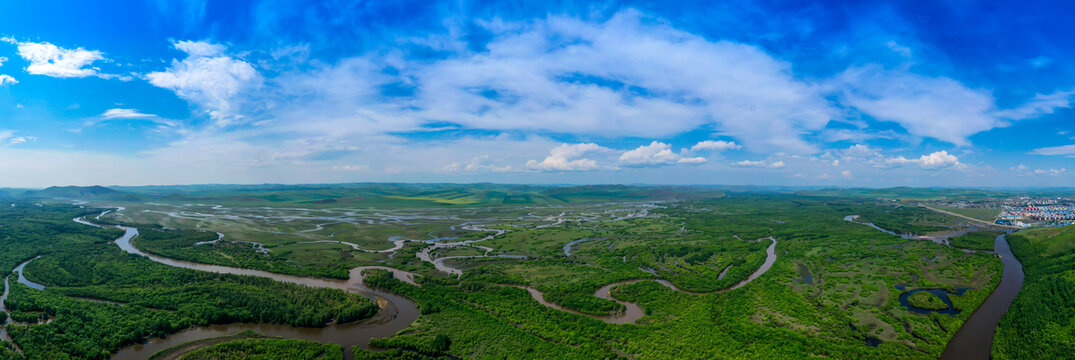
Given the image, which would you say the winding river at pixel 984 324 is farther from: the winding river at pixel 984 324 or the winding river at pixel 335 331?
the winding river at pixel 335 331

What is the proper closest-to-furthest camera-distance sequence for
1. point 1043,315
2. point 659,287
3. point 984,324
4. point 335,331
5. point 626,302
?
point 1043,315, point 335,331, point 984,324, point 626,302, point 659,287

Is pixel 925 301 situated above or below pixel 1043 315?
below

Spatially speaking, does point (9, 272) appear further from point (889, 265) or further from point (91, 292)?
point (889, 265)

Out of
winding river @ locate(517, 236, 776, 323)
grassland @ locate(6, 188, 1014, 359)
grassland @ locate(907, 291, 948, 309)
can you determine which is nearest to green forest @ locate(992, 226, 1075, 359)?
grassland @ locate(6, 188, 1014, 359)

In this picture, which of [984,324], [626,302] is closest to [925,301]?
[984,324]

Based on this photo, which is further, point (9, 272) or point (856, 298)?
point (9, 272)

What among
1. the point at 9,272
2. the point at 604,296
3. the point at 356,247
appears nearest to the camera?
the point at 604,296

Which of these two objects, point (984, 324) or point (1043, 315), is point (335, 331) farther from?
point (1043, 315)

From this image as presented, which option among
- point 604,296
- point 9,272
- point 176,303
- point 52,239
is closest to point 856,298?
point 604,296

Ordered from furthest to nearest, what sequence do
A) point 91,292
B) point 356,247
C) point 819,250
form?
point 356,247 → point 819,250 → point 91,292

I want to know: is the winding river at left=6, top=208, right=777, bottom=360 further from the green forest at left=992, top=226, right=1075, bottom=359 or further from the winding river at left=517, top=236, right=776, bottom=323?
the green forest at left=992, top=226, right=1075, bottom=359
